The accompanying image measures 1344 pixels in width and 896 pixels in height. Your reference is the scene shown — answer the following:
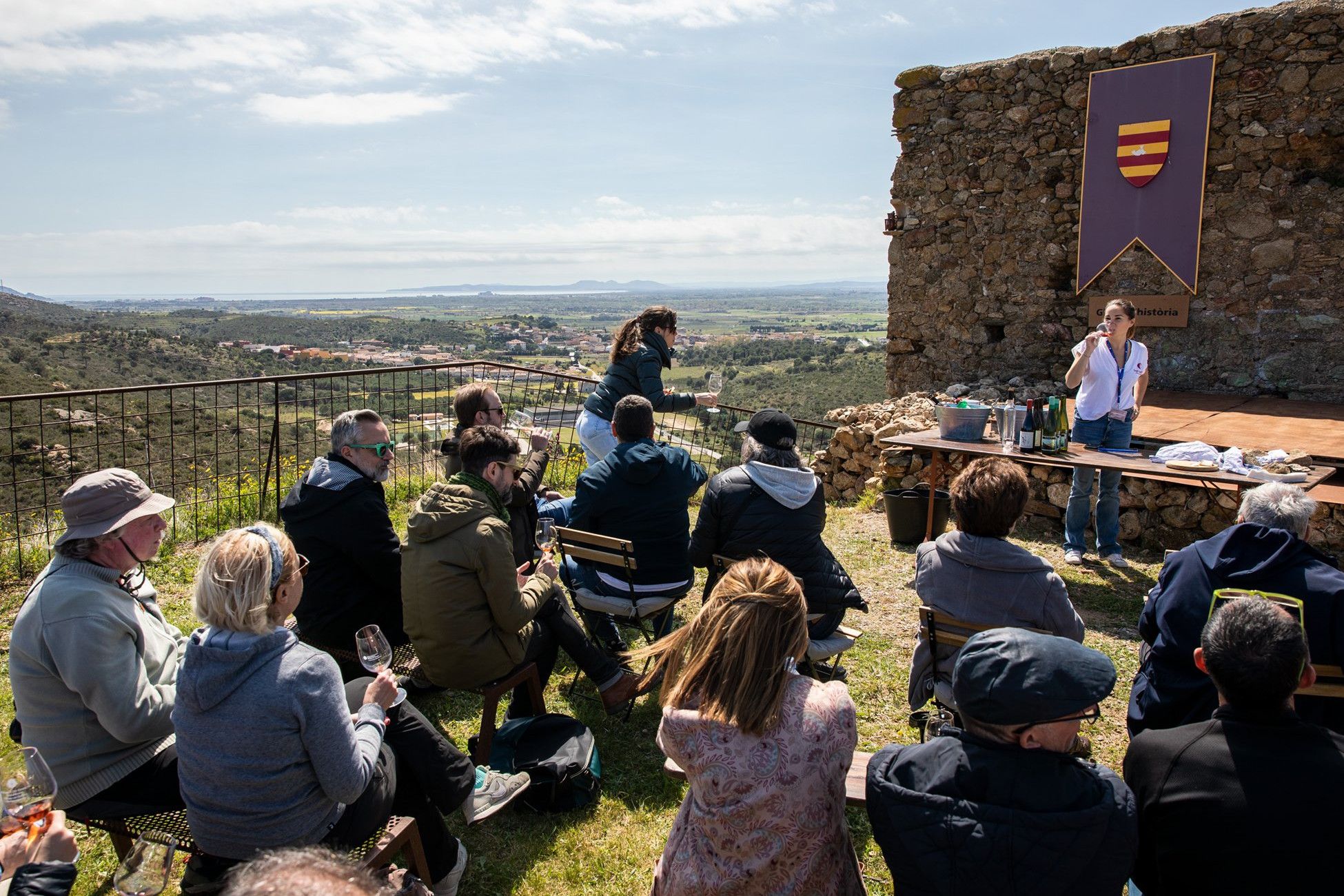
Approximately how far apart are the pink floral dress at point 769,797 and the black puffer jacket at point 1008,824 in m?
0.15

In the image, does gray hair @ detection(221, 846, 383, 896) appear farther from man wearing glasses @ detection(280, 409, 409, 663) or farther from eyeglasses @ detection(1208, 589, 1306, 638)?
man wearing glasses @ detection(280, 409, 409, 663)

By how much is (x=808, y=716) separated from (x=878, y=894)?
4.00 ft

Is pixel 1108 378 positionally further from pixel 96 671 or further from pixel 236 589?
pixel 96 671

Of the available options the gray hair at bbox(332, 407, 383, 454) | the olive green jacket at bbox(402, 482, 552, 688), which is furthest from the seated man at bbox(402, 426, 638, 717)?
the gray hair at bbox(332, 407, 383, 454)

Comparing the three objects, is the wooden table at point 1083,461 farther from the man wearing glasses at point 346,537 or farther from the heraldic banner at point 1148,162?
the man wearing glasses at point 346,537

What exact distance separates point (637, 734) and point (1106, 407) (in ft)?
12.7

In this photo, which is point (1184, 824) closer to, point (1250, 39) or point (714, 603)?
point (714, 603)

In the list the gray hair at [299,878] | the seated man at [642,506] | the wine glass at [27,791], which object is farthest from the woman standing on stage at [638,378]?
the gray hair at [299,878]

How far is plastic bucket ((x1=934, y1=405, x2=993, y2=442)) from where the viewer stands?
227 inches

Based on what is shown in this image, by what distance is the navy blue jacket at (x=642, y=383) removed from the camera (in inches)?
221

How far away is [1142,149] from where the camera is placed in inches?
310

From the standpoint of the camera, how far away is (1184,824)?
1899mm

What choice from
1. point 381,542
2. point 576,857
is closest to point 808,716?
point 576,857

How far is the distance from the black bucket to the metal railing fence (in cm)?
215
